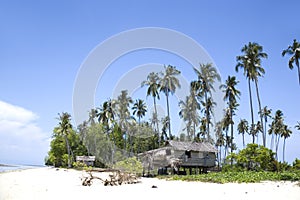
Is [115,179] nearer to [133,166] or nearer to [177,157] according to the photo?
[177,157]

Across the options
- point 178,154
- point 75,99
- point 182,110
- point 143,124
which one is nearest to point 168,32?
point 75,99

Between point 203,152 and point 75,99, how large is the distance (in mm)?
19719

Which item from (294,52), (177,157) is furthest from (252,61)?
(177,157)

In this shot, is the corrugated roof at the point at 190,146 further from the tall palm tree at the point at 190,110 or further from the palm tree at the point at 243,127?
the palm tree at the point at 243,127

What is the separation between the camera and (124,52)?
99.4ft

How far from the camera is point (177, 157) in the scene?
3647 centimetres

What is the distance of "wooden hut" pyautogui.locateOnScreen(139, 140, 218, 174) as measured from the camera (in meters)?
36.3

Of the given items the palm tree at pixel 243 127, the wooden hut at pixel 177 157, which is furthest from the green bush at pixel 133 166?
the palm tree at pixel 243 127

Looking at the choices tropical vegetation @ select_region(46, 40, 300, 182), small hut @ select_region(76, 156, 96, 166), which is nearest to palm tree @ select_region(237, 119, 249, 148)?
tropical vegetation @ select_region(46, 40, 300, 182)

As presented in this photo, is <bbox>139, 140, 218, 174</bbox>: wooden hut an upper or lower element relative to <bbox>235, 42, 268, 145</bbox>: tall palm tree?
lower

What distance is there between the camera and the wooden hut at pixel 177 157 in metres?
36.3

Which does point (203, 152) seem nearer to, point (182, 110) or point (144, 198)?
point (182, 110)

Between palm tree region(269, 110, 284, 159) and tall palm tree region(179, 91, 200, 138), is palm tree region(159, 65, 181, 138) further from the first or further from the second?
palm tree region(269, 110, 284, 159)

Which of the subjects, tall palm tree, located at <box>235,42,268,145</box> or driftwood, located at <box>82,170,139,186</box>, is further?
tall palm tree, located at <box>235,42,268,145</box>
